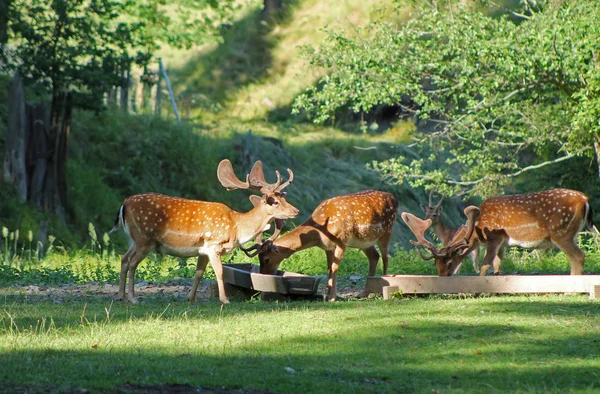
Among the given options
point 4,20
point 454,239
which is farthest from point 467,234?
point 4,20

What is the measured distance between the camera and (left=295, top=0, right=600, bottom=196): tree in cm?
1638

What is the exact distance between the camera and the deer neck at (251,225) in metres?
11.8

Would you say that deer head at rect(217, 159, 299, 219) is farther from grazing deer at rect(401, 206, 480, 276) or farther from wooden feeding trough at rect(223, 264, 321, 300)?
grazing deer at rect(401, 206, 480, 276)

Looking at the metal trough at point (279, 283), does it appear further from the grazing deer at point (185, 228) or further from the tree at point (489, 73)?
the tree at point (489, 73)

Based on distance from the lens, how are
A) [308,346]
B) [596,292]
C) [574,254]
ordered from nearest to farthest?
1. [308,346]
2. [596,292]
3. [574,254]

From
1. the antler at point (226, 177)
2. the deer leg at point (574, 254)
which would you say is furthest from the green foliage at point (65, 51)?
the deer leg at point (574, 254)

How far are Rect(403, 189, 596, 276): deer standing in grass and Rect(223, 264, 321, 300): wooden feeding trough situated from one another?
205 cm

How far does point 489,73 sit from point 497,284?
732 centimetres

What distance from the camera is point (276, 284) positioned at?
11.3m

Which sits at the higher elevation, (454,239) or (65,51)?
(65,51)

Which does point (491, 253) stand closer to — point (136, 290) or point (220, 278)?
point (220, 278)

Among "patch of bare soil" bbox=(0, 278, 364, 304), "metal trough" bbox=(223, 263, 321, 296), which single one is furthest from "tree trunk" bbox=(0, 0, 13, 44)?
"metal trough" bbox=(223, 263, 321, 296)

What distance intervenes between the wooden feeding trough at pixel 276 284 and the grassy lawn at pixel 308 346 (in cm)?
31

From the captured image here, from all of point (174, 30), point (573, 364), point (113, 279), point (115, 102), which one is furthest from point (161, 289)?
point (174, 30)
